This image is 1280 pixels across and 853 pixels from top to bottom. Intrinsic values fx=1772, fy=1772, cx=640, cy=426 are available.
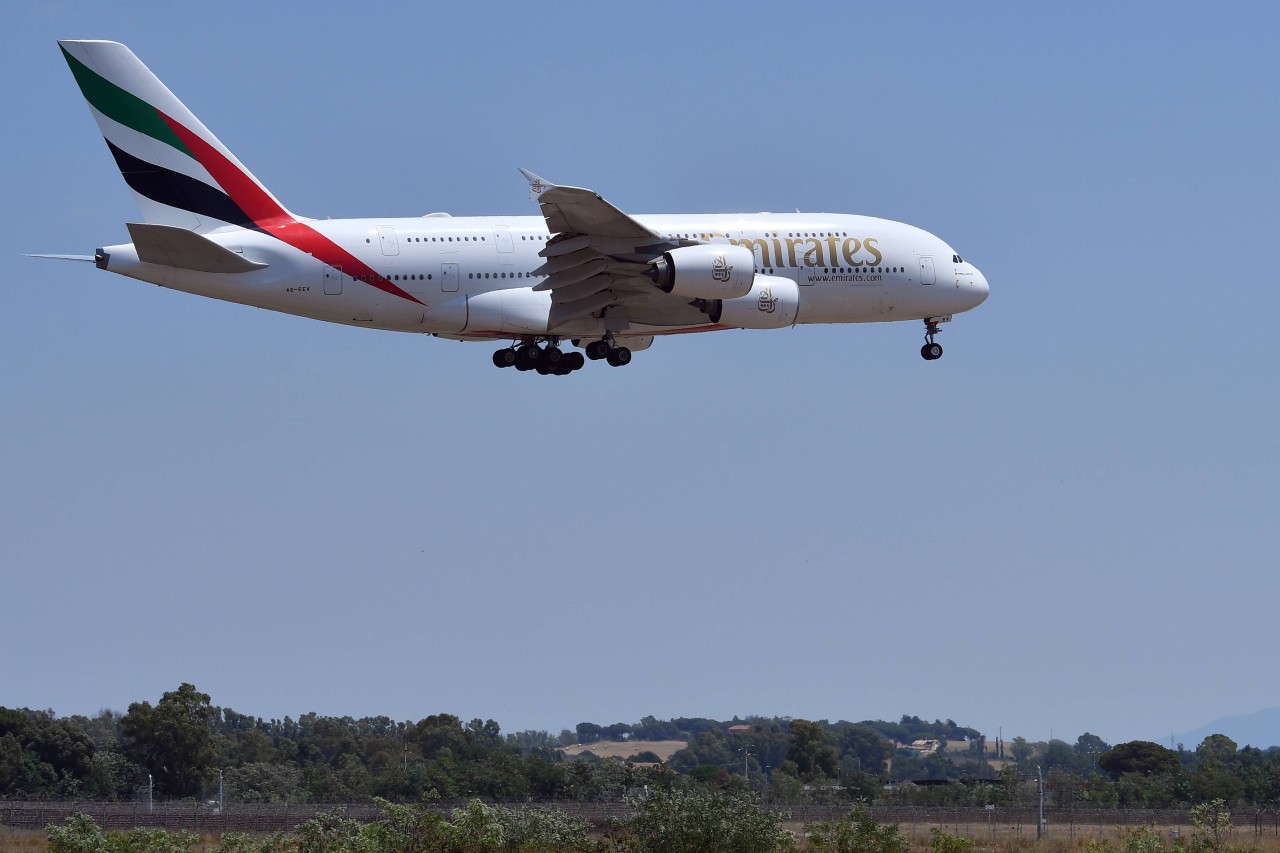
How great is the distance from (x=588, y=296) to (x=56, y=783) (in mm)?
43273

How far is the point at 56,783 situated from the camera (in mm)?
80938

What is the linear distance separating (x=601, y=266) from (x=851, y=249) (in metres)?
8.73

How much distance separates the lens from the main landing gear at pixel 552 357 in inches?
2131

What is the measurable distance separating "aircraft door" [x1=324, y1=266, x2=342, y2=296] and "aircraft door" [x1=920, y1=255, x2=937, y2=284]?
18351mm

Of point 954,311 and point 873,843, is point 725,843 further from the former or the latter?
point 954,311

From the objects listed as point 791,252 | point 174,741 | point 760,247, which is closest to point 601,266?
point 760,247

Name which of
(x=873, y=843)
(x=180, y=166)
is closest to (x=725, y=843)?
(x=873, y=843)

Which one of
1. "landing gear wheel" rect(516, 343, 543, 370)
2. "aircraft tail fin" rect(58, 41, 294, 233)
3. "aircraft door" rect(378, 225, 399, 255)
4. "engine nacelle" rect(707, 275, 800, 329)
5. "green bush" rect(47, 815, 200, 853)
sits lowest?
"green bush" rect(47, 815, 200, 853)

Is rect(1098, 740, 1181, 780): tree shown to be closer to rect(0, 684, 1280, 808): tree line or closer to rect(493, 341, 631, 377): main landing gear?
rect(0, 684, 1280, 808): tree line

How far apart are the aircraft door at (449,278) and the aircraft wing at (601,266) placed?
2.31m

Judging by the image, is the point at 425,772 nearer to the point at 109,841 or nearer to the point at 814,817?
the point at 814,817

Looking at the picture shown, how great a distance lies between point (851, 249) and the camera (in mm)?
55125

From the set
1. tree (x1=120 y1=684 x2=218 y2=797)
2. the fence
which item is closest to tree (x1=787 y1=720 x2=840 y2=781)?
the fence

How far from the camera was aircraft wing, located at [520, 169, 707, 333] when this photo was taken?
163 feet
